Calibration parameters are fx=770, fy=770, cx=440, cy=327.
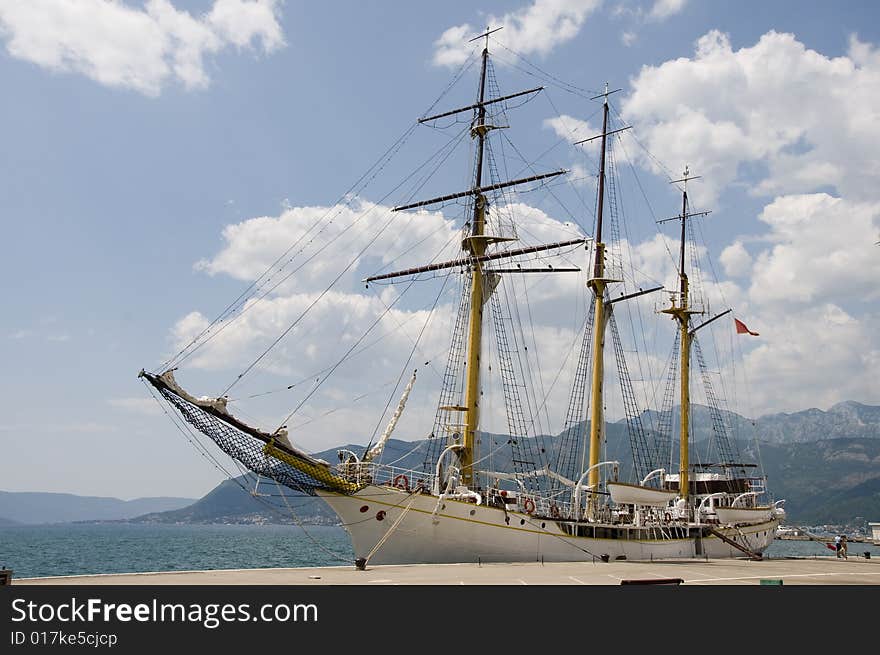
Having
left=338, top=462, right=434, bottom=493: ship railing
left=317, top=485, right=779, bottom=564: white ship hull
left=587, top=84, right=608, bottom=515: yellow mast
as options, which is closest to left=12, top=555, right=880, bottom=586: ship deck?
left=317, top=485, right=779, bottom=564: white ship hull

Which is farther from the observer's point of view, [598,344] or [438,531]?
[598,344]

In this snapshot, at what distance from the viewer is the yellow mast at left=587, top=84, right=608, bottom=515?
44.2 meters

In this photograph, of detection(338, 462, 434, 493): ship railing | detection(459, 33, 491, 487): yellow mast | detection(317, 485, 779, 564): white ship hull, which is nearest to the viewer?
detection(317, 485, 779, 564): white ship hull

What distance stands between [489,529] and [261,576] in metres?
11.5

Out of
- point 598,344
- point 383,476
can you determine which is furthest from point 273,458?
point 598,344

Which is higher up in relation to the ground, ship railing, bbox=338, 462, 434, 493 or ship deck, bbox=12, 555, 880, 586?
ship railing, bbox=338, 462, 434, 493

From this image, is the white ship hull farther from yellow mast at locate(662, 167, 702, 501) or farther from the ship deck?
yellow mast at locate(662, 167, 702, 501)

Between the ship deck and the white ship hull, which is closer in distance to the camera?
the ship deck

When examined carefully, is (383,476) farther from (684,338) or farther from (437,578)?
(684,338)

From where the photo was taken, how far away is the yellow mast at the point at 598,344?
145 feet

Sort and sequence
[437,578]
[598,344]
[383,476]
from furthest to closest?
[598,344] → [383,476] → [437,578]

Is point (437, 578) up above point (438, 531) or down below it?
below

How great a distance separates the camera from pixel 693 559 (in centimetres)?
4341

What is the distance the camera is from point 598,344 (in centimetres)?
4738
